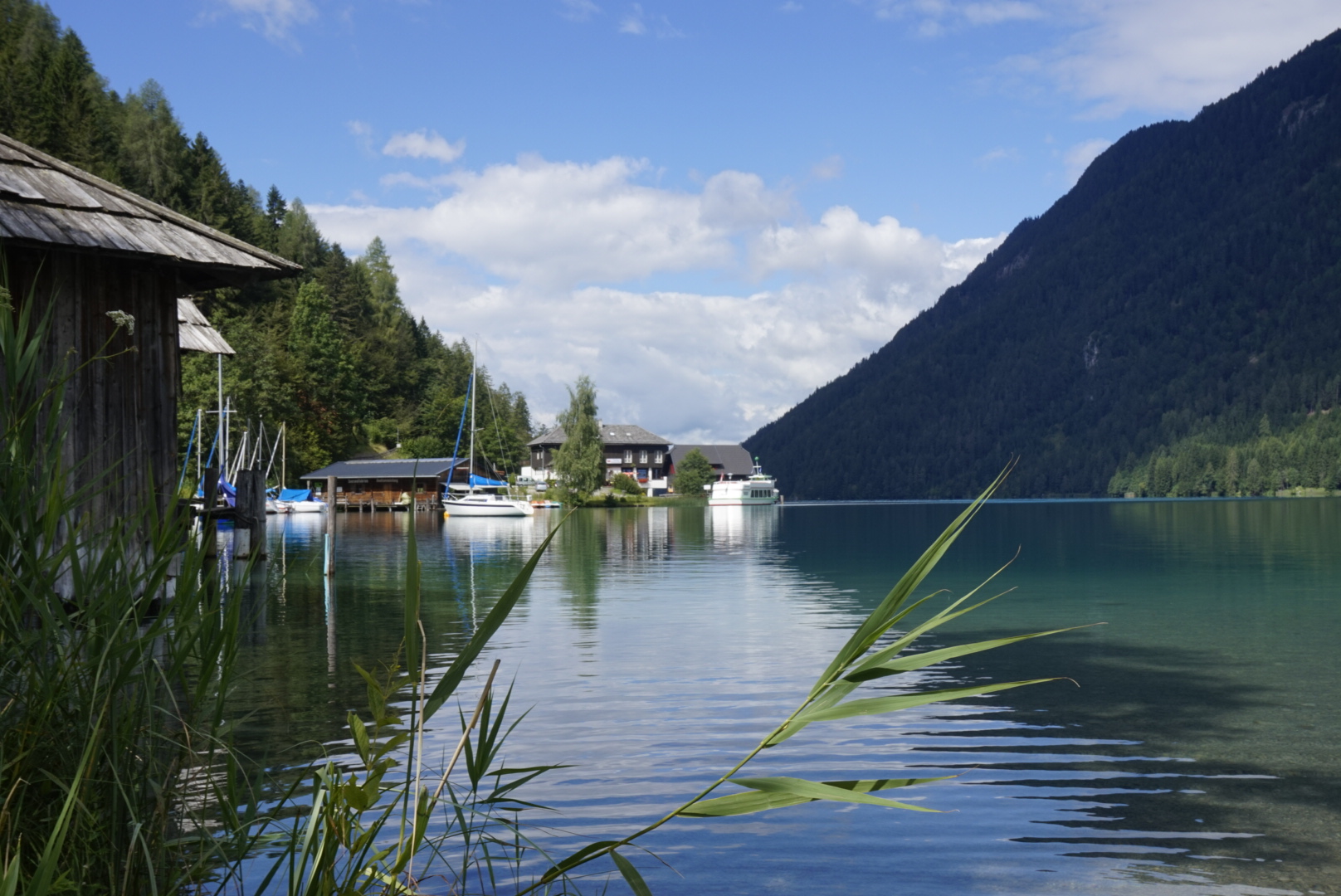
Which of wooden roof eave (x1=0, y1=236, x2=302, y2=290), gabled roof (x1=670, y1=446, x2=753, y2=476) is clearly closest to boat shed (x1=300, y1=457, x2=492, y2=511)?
gabled roof (x1=670, y1=446, x2=753, y2=476)

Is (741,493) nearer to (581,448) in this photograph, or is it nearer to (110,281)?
(581,448)

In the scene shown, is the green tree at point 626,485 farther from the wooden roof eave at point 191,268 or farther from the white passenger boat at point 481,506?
the wooden roof eave at point 191,268

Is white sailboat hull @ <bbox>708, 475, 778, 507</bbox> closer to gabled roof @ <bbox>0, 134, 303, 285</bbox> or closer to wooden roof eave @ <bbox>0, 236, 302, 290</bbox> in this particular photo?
wooden roof eave @ <bbox>0, 236, 302, 290</bbox>

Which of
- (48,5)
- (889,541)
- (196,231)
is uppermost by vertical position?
(48,5)

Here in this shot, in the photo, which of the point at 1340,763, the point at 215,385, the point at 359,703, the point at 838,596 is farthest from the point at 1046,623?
the point at 215,385

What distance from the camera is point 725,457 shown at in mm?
161625

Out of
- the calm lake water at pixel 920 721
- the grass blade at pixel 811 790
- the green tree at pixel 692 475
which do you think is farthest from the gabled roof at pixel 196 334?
the green tree at pixel 692 475

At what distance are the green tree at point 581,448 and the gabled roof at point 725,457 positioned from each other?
52.2 metres

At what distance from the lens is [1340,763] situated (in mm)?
9688

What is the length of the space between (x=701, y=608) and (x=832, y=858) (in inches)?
603

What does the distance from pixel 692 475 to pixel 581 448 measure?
3195 cm

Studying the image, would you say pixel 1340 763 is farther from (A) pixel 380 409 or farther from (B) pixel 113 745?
(A) pixel 380 409

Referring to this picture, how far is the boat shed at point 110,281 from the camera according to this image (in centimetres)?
1033

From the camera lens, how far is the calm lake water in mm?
7332
